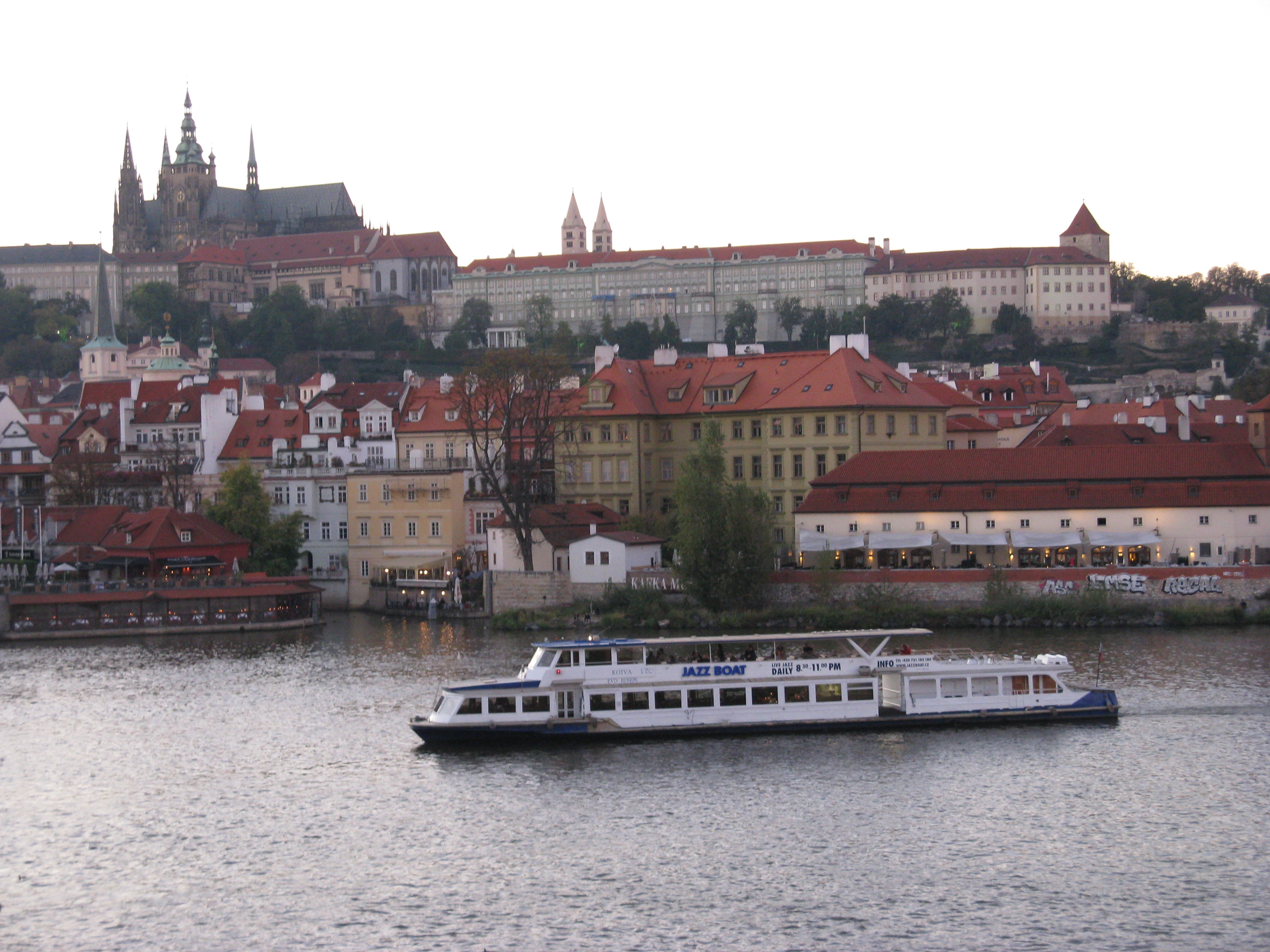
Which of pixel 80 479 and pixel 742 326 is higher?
pixel 742 326

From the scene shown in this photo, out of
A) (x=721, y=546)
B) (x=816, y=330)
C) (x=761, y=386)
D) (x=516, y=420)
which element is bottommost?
(x=721, y=546)

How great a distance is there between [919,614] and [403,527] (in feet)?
71.7

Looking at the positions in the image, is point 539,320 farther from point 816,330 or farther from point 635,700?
point 635,700

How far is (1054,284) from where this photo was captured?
6329 inches

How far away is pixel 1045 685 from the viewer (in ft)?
119

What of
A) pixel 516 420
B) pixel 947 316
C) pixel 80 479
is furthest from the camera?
pixel 947 316

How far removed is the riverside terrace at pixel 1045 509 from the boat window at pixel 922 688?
17193 mm

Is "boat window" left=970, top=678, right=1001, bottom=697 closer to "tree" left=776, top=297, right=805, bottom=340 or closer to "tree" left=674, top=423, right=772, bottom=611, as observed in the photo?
"tree" left=674, top=423, right=772, bottom=611

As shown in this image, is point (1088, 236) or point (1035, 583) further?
point (1088, 236)

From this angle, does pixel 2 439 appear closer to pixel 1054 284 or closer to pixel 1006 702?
pixel 1006 702

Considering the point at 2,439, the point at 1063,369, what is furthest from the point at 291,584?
the point at 1063,369

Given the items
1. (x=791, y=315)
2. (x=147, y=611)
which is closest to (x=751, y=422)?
(x=147, y=611)

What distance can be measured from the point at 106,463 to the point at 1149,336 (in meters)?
103

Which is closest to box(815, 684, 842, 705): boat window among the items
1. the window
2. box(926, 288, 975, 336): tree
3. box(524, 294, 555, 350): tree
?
the window
